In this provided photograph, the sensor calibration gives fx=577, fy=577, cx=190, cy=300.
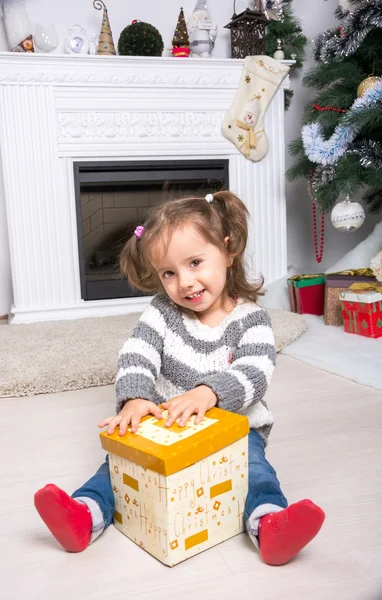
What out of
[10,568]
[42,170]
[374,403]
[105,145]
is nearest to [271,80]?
[105,145]

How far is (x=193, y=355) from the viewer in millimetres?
1031

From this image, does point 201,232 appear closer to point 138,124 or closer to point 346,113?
point 346,113

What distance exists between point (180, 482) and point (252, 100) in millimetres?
2236

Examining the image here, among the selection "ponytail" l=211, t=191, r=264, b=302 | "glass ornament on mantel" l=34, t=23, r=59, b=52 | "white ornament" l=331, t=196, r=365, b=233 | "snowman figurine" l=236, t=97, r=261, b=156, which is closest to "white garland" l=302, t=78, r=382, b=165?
"white ornament" l=331, t=196, r=365, b=233

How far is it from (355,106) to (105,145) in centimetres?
105

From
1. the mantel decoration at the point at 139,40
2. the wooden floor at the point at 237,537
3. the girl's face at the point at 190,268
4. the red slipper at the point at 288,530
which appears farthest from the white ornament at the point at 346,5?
the red slipper at the point at 288,530

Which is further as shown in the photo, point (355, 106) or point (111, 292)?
point (111, 292)

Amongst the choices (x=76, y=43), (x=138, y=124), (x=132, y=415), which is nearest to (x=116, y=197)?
(x=138, y=124)

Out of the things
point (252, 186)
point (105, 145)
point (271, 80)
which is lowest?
point (252, 186)

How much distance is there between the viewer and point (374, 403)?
54.9 inches

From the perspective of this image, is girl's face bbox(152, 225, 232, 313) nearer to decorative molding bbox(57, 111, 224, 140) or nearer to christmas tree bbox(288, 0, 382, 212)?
christmas tree bbox(288, 0, 382, 212)

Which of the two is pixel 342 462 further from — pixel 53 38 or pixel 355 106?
pixel 53 38

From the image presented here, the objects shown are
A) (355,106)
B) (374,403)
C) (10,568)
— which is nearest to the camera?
(10,568)

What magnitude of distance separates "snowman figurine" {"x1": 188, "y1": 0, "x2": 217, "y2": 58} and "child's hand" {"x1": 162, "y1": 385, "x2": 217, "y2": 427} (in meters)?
2.19
